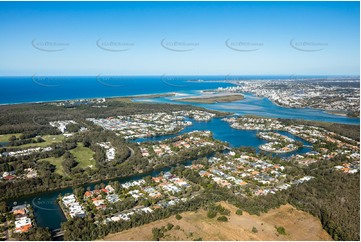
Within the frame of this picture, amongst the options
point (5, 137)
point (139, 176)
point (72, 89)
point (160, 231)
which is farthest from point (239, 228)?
point (72, 89)

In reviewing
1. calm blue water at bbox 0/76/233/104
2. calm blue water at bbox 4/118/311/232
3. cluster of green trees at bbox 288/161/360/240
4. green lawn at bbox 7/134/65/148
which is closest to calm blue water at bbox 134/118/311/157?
calm blue water at bbox 4/118/311/232

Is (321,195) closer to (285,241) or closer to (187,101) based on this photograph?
(285,241)

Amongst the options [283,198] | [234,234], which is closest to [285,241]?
[234,234]

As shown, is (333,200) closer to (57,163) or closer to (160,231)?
(160,231)

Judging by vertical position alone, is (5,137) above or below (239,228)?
above

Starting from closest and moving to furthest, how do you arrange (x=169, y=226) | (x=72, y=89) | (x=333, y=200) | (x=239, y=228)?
(x=169, y=226) → (x=239, y=228) → (x=333, y=200) → (x=72, y=89)

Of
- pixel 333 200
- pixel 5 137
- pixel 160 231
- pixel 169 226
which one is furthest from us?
pixel 5 137
